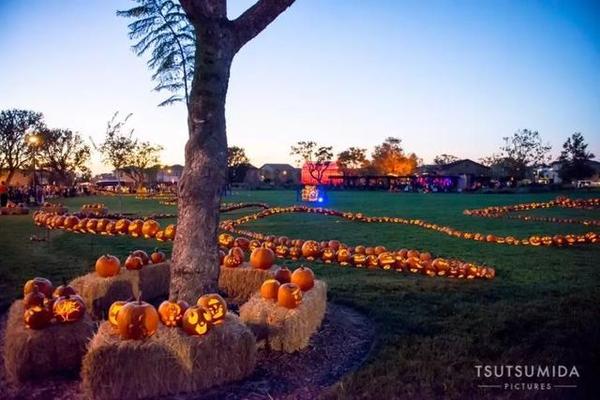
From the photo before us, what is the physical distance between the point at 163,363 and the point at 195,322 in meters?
0.47

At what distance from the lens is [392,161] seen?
113 m

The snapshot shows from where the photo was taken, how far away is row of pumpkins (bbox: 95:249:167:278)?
22.2ft

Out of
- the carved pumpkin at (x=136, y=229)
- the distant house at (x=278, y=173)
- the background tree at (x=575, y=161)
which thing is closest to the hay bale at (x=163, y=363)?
the carved pumpkin at (x=136, y=229)

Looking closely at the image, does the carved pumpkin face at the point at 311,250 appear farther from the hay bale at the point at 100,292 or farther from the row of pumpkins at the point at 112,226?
the hay bale at the point at 100,292

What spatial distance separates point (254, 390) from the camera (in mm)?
4434

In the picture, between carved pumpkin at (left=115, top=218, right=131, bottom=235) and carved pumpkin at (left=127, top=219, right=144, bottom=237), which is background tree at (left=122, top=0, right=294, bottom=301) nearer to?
carved pumpkin at (left=127, top=219, right=144, bottom=237)

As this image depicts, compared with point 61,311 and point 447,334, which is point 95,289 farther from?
point 447,334

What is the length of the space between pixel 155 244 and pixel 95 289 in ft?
25.1

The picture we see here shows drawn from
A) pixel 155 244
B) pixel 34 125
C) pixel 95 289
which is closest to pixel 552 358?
pixel 95 289

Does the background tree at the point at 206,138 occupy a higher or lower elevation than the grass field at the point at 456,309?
higher

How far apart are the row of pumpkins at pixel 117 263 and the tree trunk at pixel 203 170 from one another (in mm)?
1688

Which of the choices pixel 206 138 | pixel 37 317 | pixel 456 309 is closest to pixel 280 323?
pixel 206 138

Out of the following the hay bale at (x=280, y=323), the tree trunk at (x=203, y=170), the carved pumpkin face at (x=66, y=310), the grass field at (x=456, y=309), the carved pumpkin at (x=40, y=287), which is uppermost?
the tree trunk at (x=203, y=170)

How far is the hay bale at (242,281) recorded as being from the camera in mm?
7406
